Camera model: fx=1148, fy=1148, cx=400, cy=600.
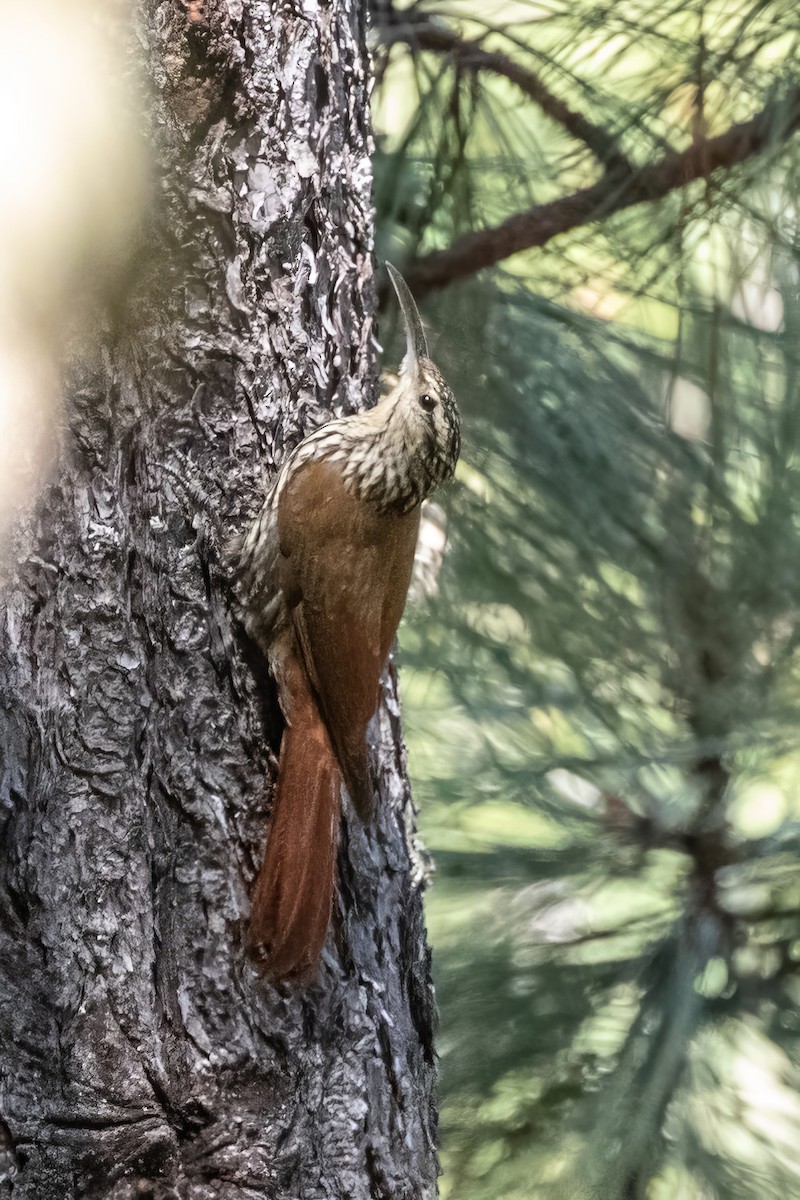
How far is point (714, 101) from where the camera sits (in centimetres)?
198

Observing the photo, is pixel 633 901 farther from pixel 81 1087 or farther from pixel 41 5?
pixel 41 5

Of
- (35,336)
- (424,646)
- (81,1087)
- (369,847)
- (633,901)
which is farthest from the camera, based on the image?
(424,646)

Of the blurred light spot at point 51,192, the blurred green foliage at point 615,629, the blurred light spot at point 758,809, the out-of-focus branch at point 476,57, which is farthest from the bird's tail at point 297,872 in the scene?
the out-of-focus branch at point 476,57

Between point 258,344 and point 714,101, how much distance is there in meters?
1.03

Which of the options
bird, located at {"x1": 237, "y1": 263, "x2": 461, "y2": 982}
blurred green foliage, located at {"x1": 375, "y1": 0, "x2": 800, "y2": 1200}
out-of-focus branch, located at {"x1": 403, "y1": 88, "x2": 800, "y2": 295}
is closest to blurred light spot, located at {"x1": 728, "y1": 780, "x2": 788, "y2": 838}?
blurred green foliage, located at {"x1": 375, "y1": 0, "x2": 800, "y2": 1200}

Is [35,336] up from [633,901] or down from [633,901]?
up

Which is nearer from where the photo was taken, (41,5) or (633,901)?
(41,5)

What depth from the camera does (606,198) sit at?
2.04 m

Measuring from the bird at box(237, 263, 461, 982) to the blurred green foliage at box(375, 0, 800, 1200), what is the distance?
61 centimetres

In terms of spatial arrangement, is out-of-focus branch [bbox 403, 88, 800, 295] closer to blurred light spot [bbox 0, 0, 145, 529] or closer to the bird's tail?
blurred light spot [bbox 0, 0, 145, 529]

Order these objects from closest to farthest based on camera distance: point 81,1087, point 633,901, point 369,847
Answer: point 81,1087 → point 369,847 → point 633,901

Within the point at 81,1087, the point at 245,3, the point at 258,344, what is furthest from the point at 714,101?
the point at 81,1087

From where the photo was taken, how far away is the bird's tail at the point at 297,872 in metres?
1.33

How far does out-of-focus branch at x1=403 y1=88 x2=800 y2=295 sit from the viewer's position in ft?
6.38
